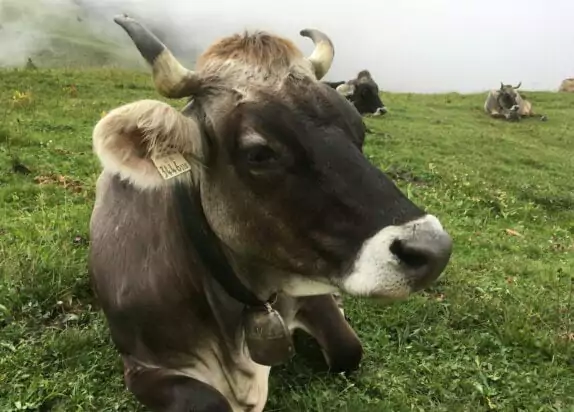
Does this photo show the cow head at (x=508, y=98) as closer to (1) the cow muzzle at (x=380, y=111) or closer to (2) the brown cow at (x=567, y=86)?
(1) the cow muzzle at (x=380, y=111)

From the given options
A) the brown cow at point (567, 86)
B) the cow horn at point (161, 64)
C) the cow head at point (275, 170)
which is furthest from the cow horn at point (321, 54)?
the brown cow at point (567, 86)

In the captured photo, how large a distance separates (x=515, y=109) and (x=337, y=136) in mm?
19352

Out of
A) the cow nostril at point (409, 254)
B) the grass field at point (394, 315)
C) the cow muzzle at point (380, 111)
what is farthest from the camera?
the cow muzzle at point (380, 111)

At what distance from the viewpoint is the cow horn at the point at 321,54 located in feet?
11.5

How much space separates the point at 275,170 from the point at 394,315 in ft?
7.46

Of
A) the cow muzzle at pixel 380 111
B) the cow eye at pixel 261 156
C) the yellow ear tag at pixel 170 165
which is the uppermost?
the cow eye at pixel 261 156

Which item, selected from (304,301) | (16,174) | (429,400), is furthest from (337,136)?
(16,174)

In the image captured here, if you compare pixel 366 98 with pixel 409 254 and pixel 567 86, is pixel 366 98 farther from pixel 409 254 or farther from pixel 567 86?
pixel 567 86

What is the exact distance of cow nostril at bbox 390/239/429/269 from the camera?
2535 millimetres

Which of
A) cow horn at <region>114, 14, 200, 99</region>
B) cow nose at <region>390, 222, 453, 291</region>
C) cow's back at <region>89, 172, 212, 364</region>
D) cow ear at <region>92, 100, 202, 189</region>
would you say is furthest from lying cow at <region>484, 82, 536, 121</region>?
cow nose at <region>390, 222, 453, 291</region>

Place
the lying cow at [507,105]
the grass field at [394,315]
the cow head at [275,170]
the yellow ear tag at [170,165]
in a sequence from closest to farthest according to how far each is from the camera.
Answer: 1. the cow head at [275,170]
2. the yellow ear tag at [170,165]
3. the grass field at [394,315]
4. the lying cow at [507,105]

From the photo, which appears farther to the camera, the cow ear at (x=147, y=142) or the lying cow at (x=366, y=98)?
the lying cow at (x=366, y=98)

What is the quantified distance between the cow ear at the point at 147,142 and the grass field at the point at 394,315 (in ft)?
4.48

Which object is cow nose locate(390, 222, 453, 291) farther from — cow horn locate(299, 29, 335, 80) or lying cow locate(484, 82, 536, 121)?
lying cow locate(484, 82, 536, 121)
